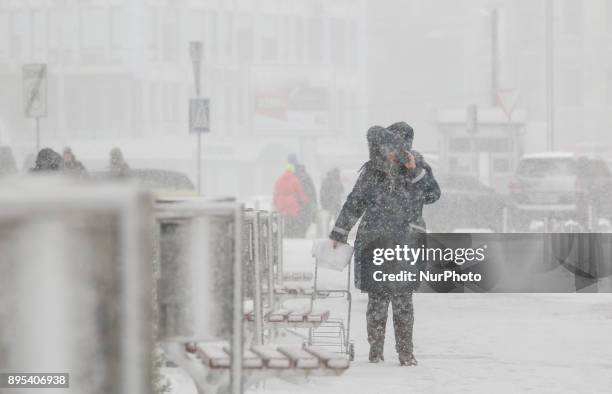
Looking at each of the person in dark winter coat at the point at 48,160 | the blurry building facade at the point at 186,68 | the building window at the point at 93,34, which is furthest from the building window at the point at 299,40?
the person in dark winter coat at the point at 48,160

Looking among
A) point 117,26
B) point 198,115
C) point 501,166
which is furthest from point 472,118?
point 117,26

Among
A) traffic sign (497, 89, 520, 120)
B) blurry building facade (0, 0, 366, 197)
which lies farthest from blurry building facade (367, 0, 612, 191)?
traffic sign (497, 89, 520, 120)

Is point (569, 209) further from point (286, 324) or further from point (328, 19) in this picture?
point (328, 19)

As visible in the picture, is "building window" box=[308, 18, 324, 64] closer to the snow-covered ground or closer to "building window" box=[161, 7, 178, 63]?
"building window" box=[161, 7, 178, 63]

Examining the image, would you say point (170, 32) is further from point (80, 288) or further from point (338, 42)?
point (80, 288)

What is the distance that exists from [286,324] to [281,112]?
2782 inches

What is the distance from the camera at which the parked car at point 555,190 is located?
3055cm

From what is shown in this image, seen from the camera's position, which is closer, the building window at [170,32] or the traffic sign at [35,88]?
the traffic sign at [35,88]

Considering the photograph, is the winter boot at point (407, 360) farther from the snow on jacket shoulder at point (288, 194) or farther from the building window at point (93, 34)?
the building window at point (93, 34)

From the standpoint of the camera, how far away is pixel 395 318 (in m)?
9.65

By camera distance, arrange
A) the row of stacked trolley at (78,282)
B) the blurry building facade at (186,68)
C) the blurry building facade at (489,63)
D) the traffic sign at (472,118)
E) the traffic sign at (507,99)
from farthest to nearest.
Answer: the blurry building facade at (489,63) < the blurry building facade at (186,68) < the traffic sign at (472,118) < the traffic sign at (507,99) < the row of stacked trolley at (78,282)

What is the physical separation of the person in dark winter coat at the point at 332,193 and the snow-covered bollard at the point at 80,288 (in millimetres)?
29356

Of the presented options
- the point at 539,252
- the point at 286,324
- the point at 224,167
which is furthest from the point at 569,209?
the point at 224,167

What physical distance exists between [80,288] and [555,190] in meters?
28.2
